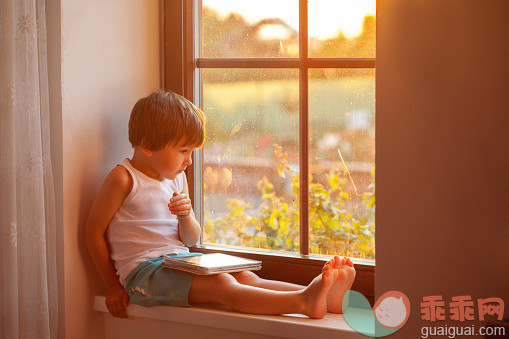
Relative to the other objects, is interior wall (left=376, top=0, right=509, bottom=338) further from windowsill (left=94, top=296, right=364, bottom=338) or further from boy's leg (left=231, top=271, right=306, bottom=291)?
boy's leg (left=231, top=271, right=306, bottom=291)

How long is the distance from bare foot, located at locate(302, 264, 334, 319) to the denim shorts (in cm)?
33

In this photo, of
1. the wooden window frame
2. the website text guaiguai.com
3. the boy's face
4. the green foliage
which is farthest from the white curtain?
the website text guaiguai.com

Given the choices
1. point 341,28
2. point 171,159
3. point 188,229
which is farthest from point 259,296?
point 341,28

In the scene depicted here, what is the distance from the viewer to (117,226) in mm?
1559

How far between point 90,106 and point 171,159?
29 cm

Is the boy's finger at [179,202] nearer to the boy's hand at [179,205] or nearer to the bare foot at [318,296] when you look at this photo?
the boy's hand at [179,205]

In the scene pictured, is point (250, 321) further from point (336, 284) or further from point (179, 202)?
point (179, 202)

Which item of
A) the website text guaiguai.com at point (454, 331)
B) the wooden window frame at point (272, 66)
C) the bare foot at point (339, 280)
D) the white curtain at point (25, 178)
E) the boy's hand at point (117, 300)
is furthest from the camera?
the wooden window frame at point (272, 66)

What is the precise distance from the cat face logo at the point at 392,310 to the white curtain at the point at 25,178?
852 millimetres

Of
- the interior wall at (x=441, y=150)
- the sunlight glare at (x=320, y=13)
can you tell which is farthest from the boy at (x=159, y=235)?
the sunlight glare at (x=320, y=13)

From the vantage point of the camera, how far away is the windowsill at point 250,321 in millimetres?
1360

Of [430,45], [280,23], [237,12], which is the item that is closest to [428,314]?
[430,45]

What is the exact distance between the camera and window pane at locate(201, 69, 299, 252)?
1723mm

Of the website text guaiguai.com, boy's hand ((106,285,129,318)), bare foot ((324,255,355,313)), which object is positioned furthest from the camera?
boy's hand ((106,285,129,318))
